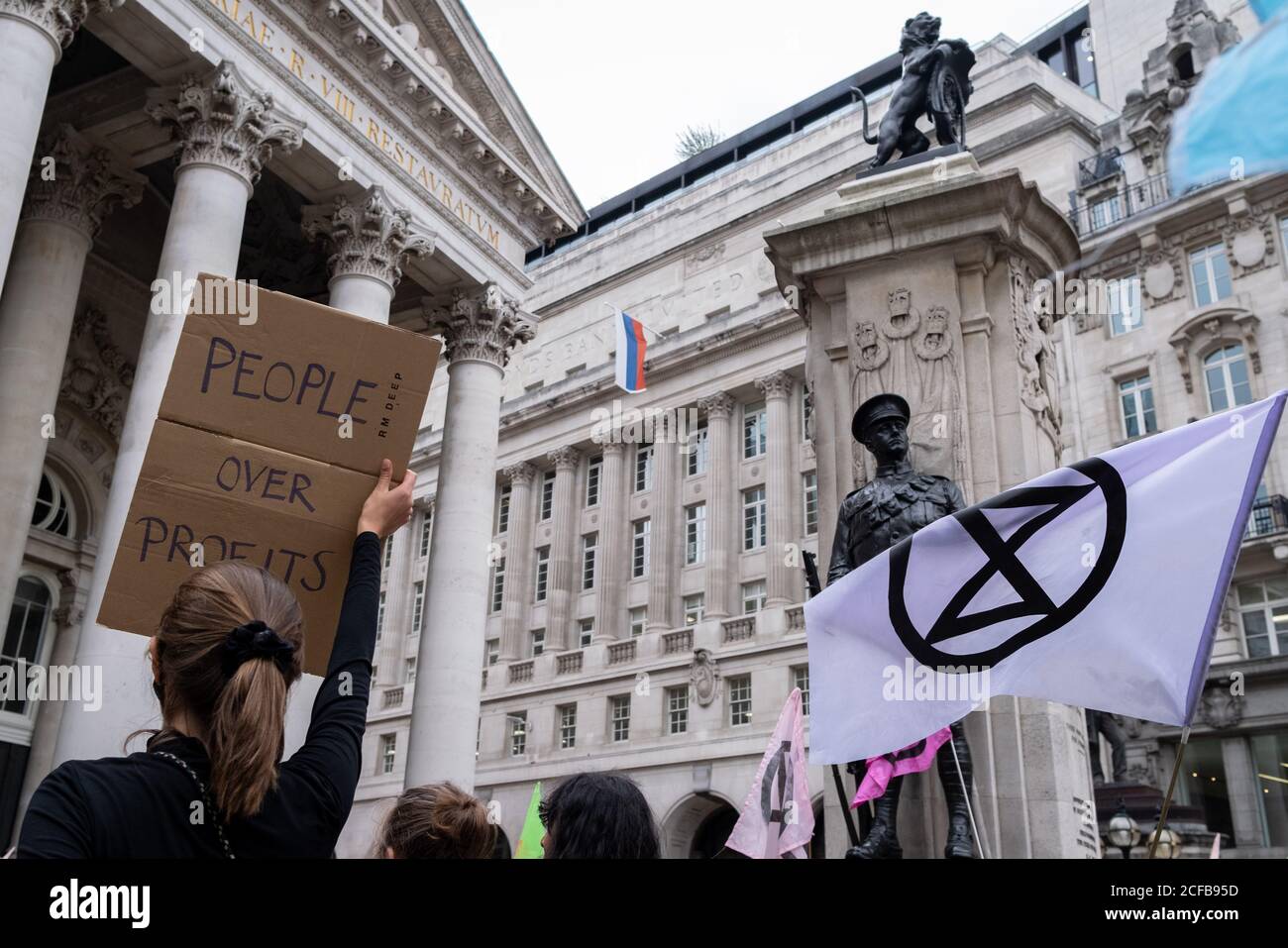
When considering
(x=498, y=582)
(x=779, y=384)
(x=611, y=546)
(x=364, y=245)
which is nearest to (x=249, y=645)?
(x=364, y=245)

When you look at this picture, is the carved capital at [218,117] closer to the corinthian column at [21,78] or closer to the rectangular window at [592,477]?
the corinthian column at [21,78]

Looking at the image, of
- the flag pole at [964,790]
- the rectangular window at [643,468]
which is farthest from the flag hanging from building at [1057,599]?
the rectangular window at [643,468]

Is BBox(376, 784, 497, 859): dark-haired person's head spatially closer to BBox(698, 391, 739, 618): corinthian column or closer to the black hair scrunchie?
the black hair scrunchie

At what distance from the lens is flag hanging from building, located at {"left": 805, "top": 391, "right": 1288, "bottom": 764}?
483 centimetres

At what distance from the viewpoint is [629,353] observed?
39.0 meters

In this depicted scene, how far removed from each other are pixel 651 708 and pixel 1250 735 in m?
24.5

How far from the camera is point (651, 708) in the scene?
50.7 metres

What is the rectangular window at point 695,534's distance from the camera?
53281 millimetres

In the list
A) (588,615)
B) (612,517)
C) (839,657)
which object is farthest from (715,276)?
(839,657)

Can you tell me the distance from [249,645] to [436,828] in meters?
1.73

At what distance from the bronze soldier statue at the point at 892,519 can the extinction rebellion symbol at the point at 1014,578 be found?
1.74 m

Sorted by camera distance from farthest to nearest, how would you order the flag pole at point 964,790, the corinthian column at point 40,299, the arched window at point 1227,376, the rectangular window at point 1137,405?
the rectangular window at point 1137,405
the arched window at point 1227,376
the corinthian column at point 40,299
the flag pole at point 964,790

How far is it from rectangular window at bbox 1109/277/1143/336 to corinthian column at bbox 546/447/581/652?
91.0ft

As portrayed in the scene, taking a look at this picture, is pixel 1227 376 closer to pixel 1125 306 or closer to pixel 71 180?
pixel 1125 306
